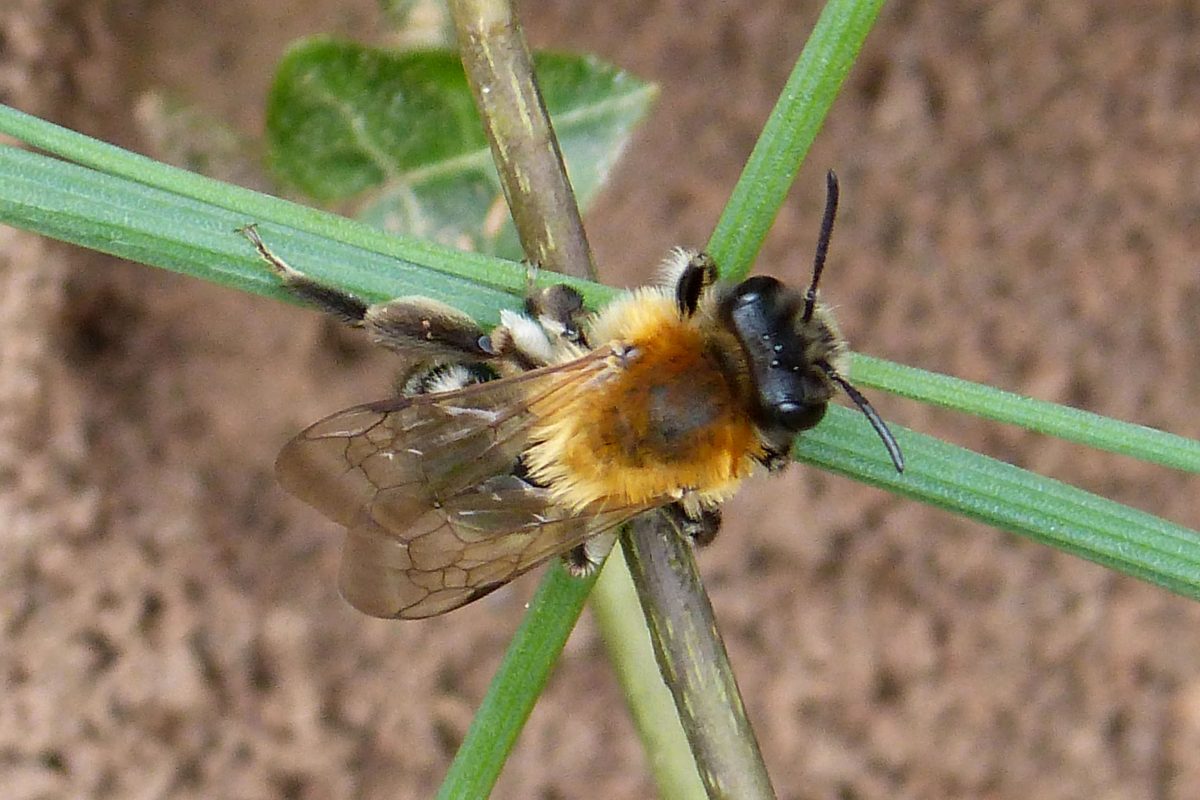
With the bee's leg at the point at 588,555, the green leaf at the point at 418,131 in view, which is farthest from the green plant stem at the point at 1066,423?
the green leaf at the point at 418,131

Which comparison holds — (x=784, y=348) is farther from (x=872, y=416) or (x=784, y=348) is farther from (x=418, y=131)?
(x=418, y=131)

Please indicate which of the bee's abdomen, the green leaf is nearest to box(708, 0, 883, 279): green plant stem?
the bee's abdomen

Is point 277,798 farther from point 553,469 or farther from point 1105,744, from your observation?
point 1105,744

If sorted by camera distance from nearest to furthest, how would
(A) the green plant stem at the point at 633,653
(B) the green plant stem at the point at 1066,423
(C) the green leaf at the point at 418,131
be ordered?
(B) the green plant stem at the point at 1066,423 → (A) the green plant stem at the point at 633,653 → (C) the green leaf at the point at 418,131

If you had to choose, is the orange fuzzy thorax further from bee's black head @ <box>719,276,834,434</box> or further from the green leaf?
the green leaf

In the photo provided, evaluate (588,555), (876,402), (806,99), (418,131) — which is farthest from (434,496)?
(876,402)

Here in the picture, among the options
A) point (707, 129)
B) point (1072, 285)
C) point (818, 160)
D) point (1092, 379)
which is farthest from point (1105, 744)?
point (707, 129)

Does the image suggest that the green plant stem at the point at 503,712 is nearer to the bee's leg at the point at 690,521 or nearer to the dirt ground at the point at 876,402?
the bee's leg at the point at 690,521
